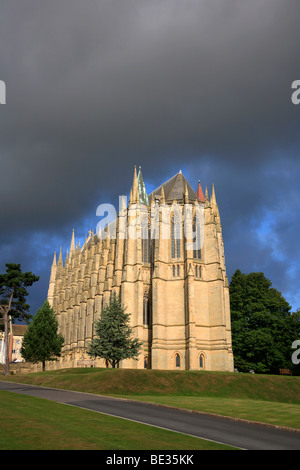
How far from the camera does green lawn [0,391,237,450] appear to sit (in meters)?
10.0

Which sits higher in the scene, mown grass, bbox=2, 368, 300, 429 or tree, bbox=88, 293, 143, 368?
tree, bbox=88, 293, 143, 368

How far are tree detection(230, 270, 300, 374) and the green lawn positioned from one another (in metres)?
36.0

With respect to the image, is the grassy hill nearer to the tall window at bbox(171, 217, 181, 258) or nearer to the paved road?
the paved road

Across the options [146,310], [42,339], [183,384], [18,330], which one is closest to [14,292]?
[42,339]

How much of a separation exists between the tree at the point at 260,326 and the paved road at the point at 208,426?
30532 millimetres

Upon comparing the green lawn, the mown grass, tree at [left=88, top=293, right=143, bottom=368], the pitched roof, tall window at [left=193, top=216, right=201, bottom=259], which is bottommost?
the mown grass

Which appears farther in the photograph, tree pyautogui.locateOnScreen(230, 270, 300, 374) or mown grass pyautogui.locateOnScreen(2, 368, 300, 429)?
tree pyautogui.locateOnScreen(230, 270, 300, 374)

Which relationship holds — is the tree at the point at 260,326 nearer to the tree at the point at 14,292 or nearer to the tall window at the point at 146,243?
the tall window at the point at 146,243

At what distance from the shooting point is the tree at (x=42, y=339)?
48969 millimetres

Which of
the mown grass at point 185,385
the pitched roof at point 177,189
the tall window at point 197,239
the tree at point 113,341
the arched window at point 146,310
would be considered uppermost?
the pitched roof at point 177,189

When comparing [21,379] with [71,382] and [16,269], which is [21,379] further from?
[16,269]

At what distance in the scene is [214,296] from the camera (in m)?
49.8

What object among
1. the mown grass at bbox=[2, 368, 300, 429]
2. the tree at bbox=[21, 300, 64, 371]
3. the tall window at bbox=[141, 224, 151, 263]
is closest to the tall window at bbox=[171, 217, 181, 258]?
the tall window at bbox=[141, 224, 151, 263]

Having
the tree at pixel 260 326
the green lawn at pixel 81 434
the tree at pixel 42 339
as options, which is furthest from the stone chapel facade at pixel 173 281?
the green lawn at pixel 81 434
